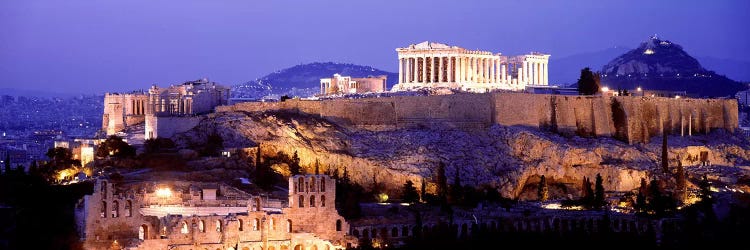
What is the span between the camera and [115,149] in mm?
57469

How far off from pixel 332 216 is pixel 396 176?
14.1 meters

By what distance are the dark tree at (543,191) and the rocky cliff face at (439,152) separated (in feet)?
2.55

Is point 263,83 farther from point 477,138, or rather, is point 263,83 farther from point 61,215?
point 61,215

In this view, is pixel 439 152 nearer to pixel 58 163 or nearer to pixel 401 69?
pixel 58 163

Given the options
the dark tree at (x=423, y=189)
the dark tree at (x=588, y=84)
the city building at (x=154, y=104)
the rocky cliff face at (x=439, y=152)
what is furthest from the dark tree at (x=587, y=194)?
the city building at (x=154, y=104)

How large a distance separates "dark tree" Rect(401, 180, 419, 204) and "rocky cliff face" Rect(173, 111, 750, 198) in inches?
84.9

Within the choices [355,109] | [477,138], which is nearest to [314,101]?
[355,109]

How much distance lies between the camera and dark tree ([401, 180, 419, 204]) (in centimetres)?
5512

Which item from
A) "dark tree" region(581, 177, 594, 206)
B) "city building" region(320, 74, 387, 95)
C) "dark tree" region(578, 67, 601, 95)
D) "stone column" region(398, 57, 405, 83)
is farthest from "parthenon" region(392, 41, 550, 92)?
"dark tree" region(581, 177, 594, 206)

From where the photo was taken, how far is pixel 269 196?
50406 millimetres

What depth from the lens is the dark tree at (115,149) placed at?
2242 inches

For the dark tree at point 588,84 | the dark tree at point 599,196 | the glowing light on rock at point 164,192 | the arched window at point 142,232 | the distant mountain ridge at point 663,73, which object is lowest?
the arched window at point 142,232

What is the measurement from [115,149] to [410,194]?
12017 mm

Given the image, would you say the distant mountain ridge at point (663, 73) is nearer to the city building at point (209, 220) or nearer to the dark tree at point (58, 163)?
the dark tree at point (58, 163)
